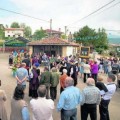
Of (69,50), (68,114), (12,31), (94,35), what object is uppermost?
(12,31)

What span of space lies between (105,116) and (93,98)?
60.3 inches

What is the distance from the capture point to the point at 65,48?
38.4 meters

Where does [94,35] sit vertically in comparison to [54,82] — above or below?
above

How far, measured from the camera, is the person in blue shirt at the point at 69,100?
7201 millimetres

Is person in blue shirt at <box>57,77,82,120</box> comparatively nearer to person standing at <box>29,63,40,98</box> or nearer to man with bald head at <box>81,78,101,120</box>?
man with bald head at <box>81,78,101,120</box>

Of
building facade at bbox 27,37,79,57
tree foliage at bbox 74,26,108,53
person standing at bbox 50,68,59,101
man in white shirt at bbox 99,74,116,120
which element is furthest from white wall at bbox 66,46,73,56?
man in white shirt at bbox 99,74,116,120

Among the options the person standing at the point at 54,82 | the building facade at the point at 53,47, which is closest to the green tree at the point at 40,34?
the building facade at the point at 53,47

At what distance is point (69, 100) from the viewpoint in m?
7.25

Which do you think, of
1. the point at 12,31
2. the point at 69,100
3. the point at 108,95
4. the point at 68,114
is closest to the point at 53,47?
the point at 108,95

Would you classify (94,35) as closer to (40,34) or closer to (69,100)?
(40,34)

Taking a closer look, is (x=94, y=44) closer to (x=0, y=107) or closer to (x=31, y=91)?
(x=31, y=91)

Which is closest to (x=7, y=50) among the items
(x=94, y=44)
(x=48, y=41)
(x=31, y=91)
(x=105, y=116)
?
(x=94, y=44)

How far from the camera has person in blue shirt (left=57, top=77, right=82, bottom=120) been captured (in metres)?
7.20

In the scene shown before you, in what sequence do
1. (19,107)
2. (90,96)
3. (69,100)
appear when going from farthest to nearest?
(90,96)
(69,100)
(19,107)
